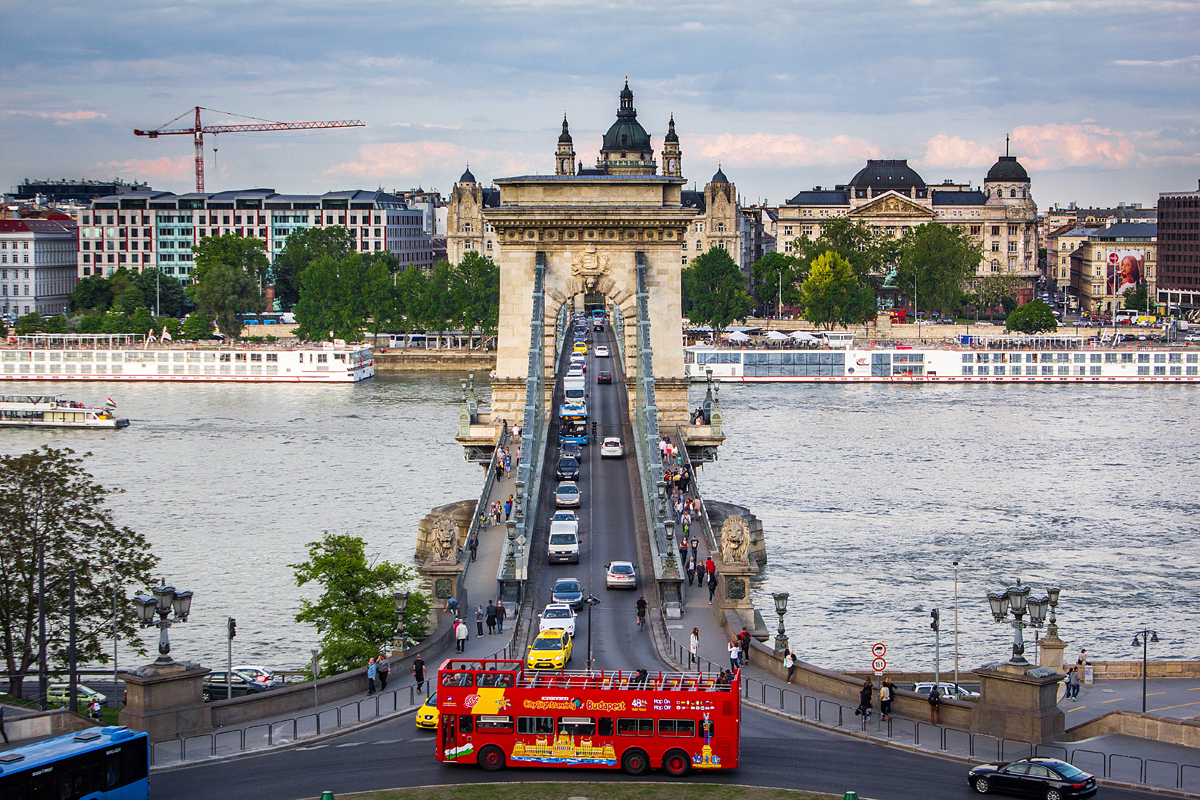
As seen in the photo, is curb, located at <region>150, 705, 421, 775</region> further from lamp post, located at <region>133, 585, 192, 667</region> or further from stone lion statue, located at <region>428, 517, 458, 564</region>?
stone lion statue, located at <region>428, 517, 458, 564</region>

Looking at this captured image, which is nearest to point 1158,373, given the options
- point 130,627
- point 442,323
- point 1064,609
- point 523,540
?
point 442,323

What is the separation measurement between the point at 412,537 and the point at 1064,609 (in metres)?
29.6

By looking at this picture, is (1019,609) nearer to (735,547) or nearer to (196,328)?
(735,547)

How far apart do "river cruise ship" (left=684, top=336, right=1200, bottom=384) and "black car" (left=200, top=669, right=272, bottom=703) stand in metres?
115

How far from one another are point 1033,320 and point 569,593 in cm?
14751

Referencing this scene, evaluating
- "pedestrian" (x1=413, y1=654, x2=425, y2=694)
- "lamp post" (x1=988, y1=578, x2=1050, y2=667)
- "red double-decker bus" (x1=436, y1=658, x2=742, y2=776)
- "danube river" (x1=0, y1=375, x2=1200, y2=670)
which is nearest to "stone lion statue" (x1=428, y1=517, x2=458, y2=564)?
"pedestrian" (x1=413, y1=654, x2=425, y2=694)

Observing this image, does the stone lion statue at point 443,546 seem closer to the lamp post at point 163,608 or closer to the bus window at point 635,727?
the lamp post at point 163,608

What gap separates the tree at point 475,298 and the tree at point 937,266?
5507 cm

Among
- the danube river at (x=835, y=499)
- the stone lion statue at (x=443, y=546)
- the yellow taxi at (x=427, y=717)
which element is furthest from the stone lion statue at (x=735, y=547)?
the yellow taxi at (x=427, y=717)

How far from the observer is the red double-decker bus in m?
29.4

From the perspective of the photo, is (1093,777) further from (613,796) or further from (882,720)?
(613,796)

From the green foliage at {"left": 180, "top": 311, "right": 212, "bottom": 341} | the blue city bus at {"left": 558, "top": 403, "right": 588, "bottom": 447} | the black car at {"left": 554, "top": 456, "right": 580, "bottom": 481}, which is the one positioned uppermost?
the green foliage at {"left": 180, "top": 311, "right": 212, "bottom": 341}

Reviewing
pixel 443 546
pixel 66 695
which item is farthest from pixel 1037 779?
pixel 66 695

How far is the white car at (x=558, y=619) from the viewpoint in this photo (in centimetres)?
4025
